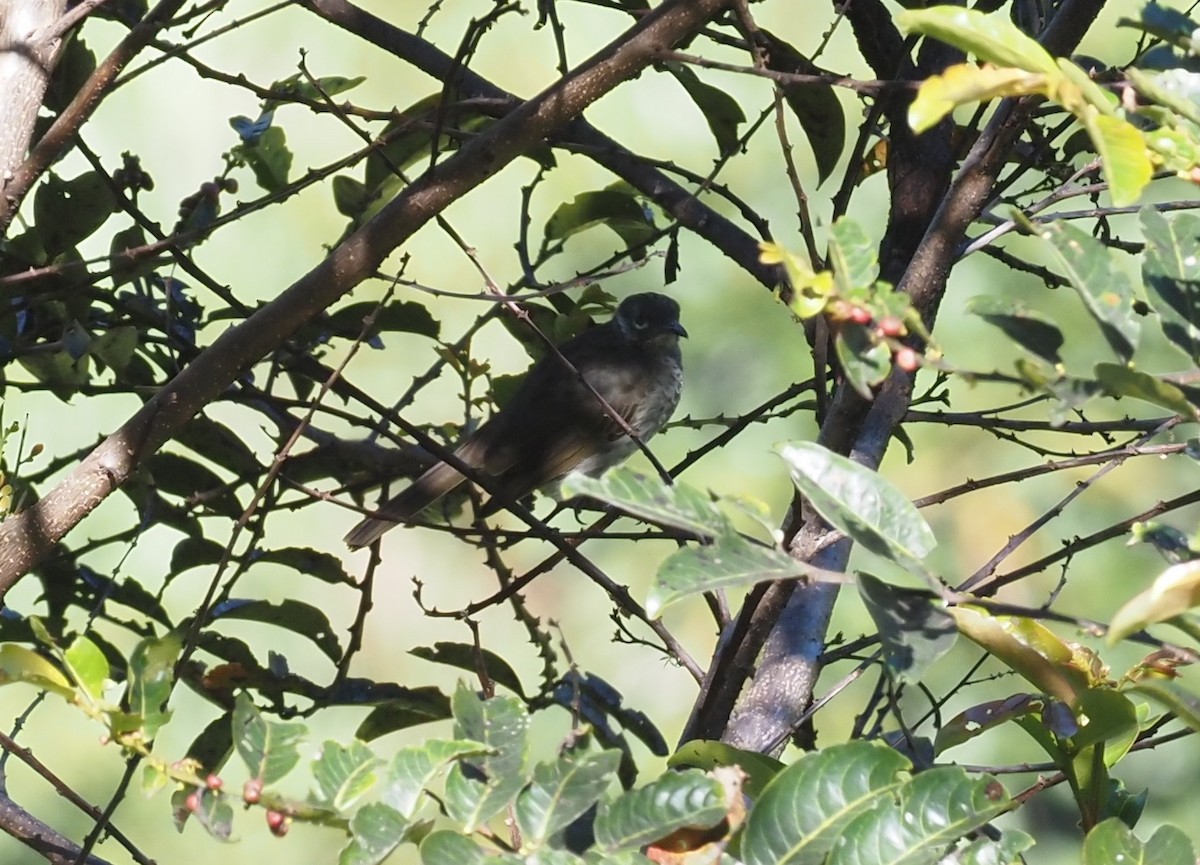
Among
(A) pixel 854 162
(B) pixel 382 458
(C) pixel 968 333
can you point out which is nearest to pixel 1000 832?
(A) pixel 854 162

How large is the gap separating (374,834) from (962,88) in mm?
668

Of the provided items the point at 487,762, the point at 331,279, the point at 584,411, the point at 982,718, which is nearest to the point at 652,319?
the point at 584,411

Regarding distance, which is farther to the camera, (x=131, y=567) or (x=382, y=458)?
(x=131, y=567)

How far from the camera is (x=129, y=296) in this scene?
8.15ft

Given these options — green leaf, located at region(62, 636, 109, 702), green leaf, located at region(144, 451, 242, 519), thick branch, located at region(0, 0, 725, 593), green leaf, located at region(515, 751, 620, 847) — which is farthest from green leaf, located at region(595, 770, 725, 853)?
green leaf, located at region(144, 451, 242, 519)

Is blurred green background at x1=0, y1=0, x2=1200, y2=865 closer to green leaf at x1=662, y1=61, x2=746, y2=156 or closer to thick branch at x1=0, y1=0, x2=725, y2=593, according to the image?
green leaf at x1=662, y1=61, x2=746, y2=156

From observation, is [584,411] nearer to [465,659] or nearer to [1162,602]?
[465,659]

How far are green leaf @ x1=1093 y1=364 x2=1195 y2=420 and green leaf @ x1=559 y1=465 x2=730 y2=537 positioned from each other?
11.3 inches

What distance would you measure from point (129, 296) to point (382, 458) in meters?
0.60

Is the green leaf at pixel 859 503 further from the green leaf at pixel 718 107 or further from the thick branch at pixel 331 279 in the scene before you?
the green leaf at pixel 718 107

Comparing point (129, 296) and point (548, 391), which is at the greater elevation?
point (548, 391)

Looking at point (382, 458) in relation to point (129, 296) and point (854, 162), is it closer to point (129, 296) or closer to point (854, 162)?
point (129, 296)

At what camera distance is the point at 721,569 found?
98cm

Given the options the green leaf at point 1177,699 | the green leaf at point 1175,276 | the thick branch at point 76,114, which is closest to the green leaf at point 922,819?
the green leaf at point 1177,699
